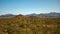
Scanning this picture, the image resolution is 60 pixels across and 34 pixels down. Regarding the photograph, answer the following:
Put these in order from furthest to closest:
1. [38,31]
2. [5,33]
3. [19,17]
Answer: [19,17] < [38,31] < [5,33]

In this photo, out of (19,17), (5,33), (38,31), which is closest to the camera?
(5,33)

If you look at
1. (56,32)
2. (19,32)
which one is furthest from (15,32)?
(56,32)

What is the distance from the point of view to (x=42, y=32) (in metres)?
12.7

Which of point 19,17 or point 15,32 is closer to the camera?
point 15,32

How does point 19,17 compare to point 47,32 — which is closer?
point 47,32

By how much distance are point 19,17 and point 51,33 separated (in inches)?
334

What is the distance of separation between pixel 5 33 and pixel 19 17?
835 cm

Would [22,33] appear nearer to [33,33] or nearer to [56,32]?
[33,33]

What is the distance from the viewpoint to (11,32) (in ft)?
40.8

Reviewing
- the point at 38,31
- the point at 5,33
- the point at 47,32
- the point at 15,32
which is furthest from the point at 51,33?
the point at 5,33

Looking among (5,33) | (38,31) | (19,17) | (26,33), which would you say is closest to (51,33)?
(38,31)

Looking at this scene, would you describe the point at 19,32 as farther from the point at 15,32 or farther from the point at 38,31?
the point at 38,31

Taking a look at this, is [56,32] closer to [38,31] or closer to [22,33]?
[38,31]

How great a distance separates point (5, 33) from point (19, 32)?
3.87ft
